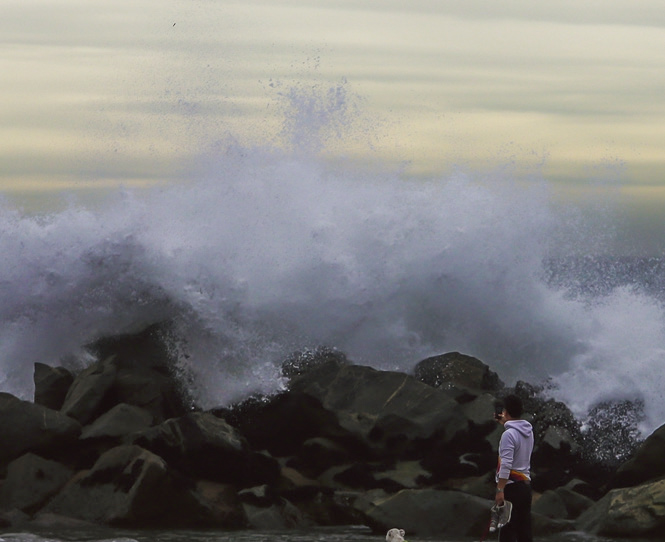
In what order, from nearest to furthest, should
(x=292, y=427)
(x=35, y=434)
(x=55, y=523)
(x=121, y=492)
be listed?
(x=55, y=523)
(x=121, y=492)
(x=35, y=434)
(x=292, y=427)

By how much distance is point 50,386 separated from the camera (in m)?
14.2

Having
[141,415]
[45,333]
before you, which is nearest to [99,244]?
[45,333]

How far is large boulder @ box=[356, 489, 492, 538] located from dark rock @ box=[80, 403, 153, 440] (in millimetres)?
3026

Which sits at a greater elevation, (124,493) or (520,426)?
(520,426)

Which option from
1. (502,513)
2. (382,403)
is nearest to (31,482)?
(382,403)

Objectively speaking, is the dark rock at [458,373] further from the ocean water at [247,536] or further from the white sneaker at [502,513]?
the white sneaker at [502,513]

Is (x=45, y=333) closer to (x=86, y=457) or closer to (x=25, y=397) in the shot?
(x=25, y=397)

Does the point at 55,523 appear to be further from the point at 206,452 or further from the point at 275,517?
the point at 275,517

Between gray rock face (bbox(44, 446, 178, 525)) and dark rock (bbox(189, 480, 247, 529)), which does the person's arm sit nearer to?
dark rock (bbox(189, 480, 247, 529))

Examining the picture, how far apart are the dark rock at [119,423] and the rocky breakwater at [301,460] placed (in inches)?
0.7

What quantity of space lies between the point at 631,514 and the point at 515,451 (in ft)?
8.75

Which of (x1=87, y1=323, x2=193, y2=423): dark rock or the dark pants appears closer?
the dark pants

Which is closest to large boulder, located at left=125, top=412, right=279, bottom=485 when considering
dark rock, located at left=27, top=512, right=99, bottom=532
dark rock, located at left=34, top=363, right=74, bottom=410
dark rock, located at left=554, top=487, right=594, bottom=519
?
dark rock, located at left=27, top=512, right=99, bottom=532

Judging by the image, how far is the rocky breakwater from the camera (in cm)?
1102
